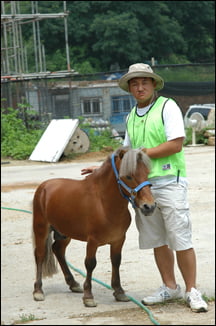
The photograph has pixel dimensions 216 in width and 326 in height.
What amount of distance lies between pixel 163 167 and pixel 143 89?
26.1 inches

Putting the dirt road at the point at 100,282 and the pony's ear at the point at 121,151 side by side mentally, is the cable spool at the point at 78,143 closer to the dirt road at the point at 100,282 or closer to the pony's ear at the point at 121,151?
the dirt road at the point at 100,282

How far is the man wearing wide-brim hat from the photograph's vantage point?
17.2ft

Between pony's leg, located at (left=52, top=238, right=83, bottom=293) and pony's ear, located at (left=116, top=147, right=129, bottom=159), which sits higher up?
pony's ear, located at (left=116, top=147, right=129, bottom=159)

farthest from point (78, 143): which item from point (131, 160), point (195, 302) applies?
point (131, 160)

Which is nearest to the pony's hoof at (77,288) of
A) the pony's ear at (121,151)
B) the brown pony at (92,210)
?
the brown pony at (92,210)

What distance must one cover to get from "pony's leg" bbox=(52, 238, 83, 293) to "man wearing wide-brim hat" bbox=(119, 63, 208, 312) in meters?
0.94

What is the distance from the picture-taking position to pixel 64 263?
6176 millimetres

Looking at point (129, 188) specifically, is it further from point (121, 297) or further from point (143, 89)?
point (121, 297)

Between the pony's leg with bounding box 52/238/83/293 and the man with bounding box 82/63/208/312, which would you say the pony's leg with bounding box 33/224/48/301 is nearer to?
the pony's leg with bounding box 52/238/83/293

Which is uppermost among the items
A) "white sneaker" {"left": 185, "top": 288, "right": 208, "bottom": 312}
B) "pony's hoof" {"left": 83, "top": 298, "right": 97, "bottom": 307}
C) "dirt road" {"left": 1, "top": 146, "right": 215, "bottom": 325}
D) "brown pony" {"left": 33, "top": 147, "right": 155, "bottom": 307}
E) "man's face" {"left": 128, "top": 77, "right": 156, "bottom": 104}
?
"man's face" {"left": 128, "top": 77, "right": 156, "bottom": 104}

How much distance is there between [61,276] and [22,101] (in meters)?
14.6

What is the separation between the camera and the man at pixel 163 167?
17.2 feet

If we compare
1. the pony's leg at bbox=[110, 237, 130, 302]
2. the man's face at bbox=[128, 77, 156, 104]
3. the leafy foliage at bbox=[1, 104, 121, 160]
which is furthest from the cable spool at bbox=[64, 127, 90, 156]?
the man's face at bbox=[128, 77, 156, 104]

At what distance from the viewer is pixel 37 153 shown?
17.5m
